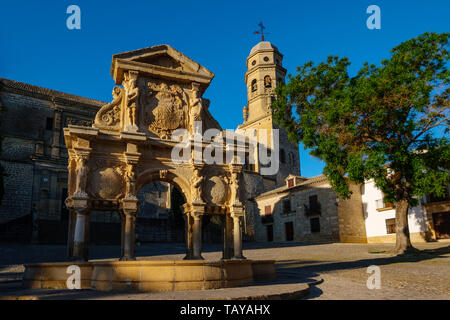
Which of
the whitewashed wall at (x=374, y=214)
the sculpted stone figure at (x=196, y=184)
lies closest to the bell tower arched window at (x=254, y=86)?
the whitewashed wall at (x=374, y=214)

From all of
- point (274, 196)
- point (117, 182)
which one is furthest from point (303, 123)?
point (274, 196)

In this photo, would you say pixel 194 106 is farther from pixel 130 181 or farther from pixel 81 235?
pixel 81 235

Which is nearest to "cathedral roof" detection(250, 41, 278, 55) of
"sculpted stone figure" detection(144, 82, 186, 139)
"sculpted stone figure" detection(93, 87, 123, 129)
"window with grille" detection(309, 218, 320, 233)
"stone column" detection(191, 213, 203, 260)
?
"window with grille" detection(309, 218, 320, 233)

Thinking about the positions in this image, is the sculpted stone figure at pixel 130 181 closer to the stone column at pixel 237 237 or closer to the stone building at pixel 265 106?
the stone column at pixel 237 237

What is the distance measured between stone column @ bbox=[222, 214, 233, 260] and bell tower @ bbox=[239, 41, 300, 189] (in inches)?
1316

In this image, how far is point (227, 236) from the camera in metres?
12.1

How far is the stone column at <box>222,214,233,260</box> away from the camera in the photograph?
12.0 m

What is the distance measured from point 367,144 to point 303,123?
351 cm

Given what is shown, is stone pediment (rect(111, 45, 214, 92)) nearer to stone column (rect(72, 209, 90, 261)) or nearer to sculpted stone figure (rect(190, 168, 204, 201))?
sculpted stone figure (rect(190, 168, 204, 201))

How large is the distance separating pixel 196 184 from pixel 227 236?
7.00ft

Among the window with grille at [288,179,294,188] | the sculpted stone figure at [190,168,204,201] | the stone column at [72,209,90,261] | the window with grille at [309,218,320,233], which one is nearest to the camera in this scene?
the stone column at [72,209,90,261]

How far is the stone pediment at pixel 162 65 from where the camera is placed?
11797 mm

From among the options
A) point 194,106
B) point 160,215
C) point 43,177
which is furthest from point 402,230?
point 43,177
